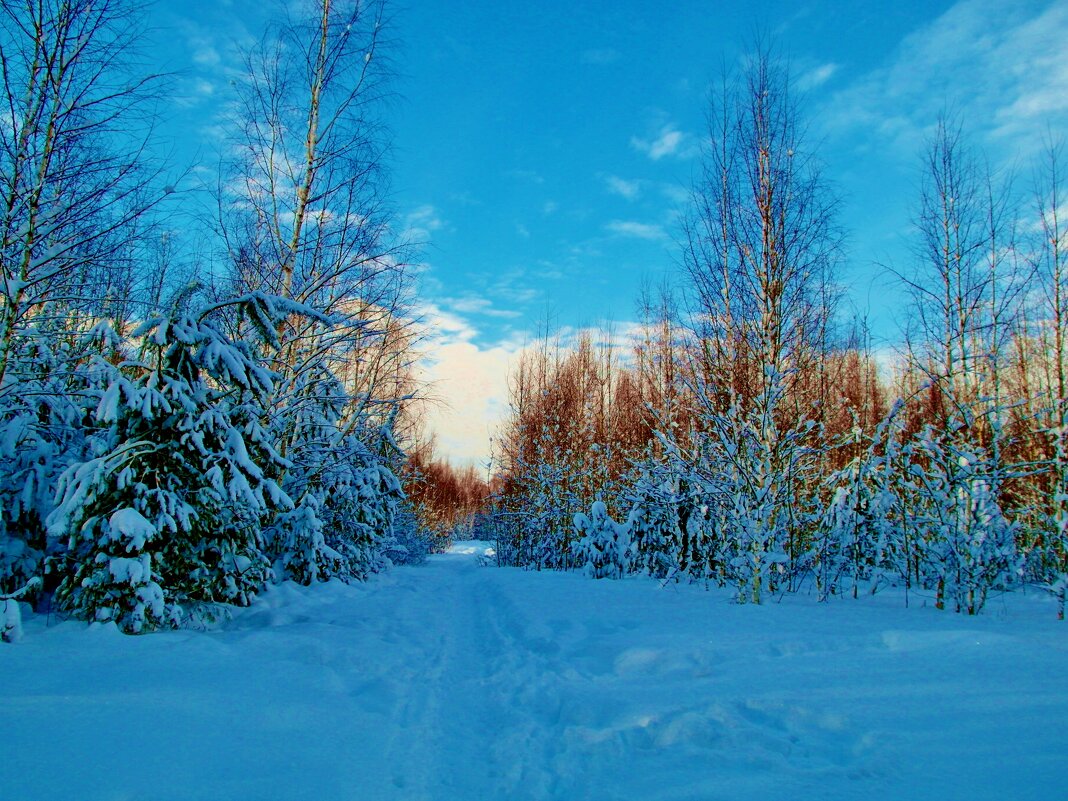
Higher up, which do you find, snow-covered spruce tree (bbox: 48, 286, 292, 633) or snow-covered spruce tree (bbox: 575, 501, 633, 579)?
snow-covered spruce tree (bbox: 48, 286, 292, 633)

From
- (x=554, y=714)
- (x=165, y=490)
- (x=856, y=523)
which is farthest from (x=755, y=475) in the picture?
(x=165, y=490)

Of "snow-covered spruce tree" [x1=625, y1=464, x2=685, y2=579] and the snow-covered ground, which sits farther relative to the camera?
"snow-covered spruce tree" [x1=625, y1=464, x2=685, y2=579]

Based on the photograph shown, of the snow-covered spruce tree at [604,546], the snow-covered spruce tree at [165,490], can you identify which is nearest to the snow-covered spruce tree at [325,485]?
the snow-covered spruce tree at [165,490]

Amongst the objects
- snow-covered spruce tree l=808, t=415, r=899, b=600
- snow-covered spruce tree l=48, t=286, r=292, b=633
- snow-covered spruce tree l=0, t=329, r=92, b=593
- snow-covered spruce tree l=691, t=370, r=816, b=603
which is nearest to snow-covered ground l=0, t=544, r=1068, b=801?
snow-covered spruce tree l=48, t=286, r=292, b=633

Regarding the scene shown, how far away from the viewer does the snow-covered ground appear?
244 centimetres

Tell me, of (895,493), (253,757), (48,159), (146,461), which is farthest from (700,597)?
(48,159)

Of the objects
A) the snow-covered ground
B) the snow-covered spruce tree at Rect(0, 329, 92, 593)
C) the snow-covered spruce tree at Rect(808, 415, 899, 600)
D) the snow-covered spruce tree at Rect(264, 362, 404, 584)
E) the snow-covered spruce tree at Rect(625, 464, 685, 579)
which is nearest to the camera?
the snow-covered ground

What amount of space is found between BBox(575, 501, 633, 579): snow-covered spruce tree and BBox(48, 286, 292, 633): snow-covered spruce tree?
8.88 meters

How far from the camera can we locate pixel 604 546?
1354 cm

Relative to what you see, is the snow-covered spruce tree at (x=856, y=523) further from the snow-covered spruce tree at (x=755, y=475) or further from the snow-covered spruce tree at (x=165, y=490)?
the snow-covered spruce tree at (x=165, y=490)

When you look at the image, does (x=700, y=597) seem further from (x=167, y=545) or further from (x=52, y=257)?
(x=52, y=257)

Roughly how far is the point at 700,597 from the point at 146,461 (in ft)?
23.8

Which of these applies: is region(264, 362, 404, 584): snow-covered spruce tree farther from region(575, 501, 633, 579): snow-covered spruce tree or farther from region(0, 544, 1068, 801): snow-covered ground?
region(575, 501, 633, 579): snow-covered spruce tree

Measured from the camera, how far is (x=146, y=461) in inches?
201
